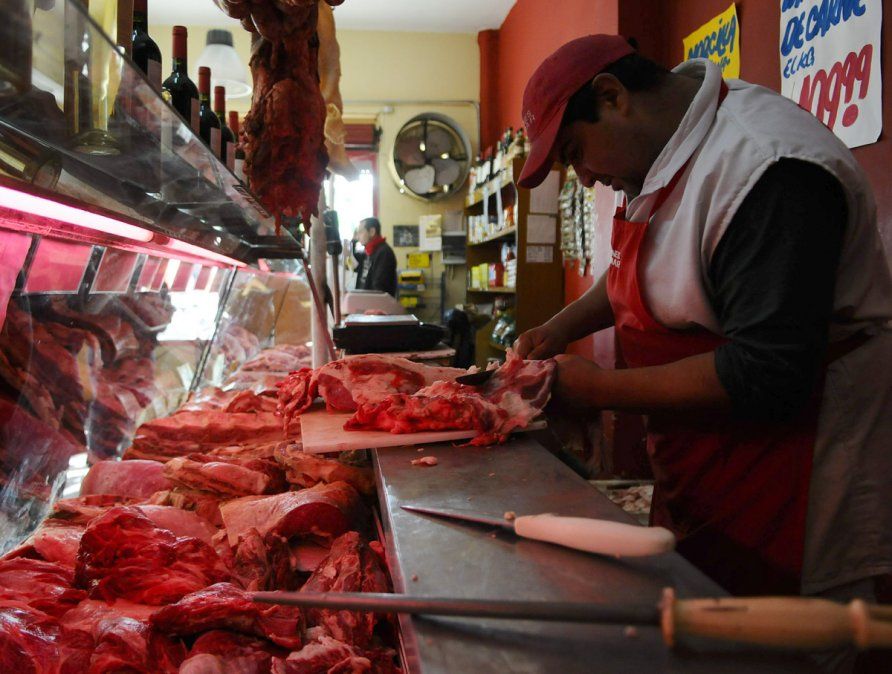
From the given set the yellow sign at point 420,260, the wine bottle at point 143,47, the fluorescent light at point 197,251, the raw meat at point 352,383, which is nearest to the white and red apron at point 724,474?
the raw meat at point 352,383

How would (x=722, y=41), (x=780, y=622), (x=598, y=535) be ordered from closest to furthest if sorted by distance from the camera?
(x=780, y=622) < (x=598, y=535) < (x=722, y=41)

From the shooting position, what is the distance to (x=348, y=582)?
4.42ft

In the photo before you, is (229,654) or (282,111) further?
(282,111)

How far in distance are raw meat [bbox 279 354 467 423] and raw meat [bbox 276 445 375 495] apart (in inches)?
9.1

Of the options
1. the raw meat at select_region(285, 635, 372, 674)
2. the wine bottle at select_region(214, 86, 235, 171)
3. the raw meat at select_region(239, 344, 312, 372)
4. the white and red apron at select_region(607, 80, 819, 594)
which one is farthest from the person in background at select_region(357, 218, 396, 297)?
the raw meat at select_region(285, 635, 372, 674)

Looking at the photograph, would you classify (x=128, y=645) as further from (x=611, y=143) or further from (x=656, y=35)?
(x=656, y=35)

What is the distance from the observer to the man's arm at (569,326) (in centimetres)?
237

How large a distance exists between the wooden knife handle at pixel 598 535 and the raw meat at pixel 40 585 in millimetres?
1021

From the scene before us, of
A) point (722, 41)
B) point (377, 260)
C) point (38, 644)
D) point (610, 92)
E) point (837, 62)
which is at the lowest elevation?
point (38, 644)

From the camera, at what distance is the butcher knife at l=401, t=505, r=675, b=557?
0.88 meters

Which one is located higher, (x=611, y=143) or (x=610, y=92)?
(x=610, y=92)

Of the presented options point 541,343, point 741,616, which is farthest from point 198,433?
point 741,616

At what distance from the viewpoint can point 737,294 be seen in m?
1.39

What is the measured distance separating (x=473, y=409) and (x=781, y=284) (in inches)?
32.3
